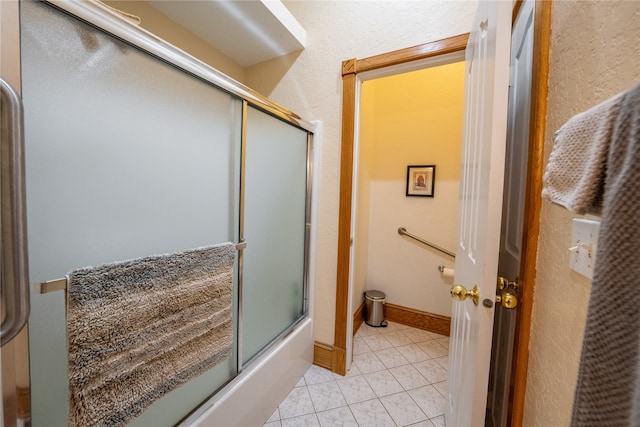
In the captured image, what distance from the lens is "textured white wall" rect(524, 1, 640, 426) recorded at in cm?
42

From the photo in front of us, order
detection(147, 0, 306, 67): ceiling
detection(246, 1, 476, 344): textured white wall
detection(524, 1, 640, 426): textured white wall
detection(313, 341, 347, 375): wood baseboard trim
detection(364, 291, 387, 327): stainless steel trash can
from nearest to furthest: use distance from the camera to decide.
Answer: detection(524, 1, 640, 426): textured white wall → detection(147, 0, 306, 67): ceiling → detection(246, 1, 476, 344): textured white wall → detection(313, 341, 347, 375): wood baseboard trim → detection(364, 291, 387, 327): stainless steel trash can

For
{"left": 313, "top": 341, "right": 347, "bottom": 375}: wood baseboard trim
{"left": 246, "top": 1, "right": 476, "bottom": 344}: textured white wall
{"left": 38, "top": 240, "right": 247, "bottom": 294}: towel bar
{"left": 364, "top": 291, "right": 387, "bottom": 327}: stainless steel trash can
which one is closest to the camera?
{"left": 38, "top": 240, "right": 247, "bottom": 294}: towel bar

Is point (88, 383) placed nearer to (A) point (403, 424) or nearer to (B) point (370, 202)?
(A) point (403, 424)

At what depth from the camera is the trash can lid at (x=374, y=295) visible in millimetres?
2276

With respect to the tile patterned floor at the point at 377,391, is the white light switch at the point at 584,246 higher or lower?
higher

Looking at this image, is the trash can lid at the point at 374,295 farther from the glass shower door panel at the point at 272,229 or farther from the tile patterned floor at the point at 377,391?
the glass shower door panel at the point at 272,229

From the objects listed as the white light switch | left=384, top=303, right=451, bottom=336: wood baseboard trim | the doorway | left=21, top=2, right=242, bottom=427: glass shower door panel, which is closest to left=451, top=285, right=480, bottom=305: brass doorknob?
the white light switch

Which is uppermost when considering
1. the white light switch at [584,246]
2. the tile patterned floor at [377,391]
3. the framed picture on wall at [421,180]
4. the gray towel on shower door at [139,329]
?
the framed picture on wall at [421,180]

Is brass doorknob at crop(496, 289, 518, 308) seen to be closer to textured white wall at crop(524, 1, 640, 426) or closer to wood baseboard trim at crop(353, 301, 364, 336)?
textured white wall at crop(524, 1, 640, 426)

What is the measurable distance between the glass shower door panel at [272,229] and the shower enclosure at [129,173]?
0.4 inches

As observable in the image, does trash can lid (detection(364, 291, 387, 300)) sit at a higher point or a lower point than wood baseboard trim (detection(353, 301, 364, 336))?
higher

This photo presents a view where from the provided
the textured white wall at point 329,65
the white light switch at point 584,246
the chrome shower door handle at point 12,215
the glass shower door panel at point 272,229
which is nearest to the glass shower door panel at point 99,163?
the chrome shower door handle at point 12,215

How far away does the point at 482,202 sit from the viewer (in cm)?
81

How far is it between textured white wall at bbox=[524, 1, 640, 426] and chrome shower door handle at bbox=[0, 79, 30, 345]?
1071mm
